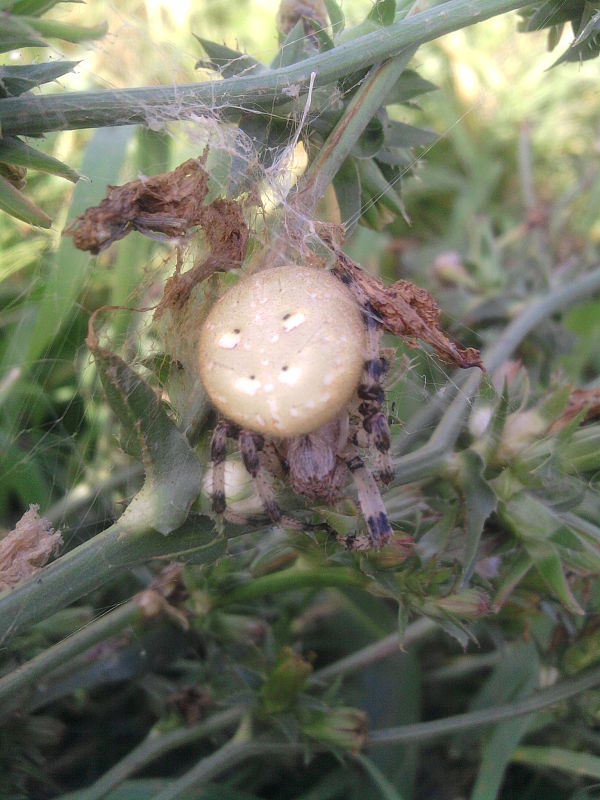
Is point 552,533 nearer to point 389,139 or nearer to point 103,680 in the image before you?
point 389,139

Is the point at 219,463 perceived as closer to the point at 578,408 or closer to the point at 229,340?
the point at 229,340

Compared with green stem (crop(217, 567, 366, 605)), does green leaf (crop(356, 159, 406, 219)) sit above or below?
above

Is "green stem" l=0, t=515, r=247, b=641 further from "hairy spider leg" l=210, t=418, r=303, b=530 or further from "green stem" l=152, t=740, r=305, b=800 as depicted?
"green stem" l=152, t=740, r=305, b=800

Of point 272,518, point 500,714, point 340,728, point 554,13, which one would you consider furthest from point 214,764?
point 554,13

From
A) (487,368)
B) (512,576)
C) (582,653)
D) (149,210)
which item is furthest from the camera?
(487,368)

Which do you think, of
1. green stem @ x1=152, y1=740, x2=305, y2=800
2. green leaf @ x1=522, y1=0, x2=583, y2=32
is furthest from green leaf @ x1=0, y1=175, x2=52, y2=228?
green stem @ x1=152, y1=740, x2=305, y2=800
